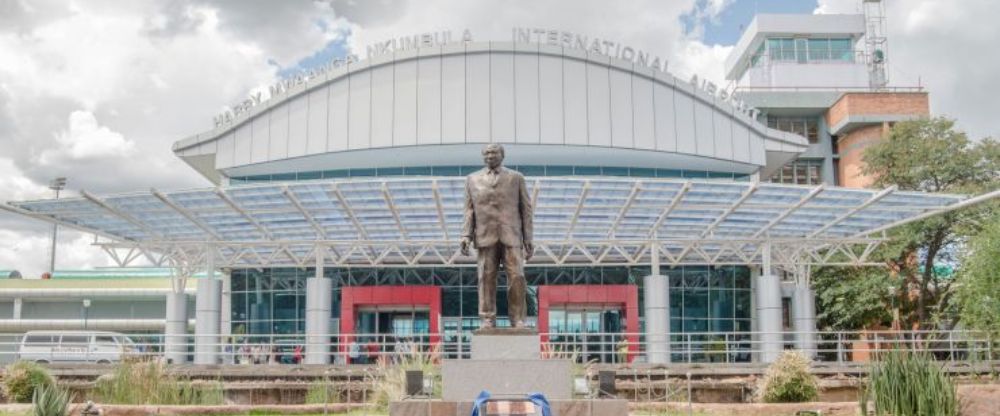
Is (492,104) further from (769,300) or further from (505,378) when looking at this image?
(505,378)

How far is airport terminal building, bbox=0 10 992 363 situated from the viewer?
95.3 feet

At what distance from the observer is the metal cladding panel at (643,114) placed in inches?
1398

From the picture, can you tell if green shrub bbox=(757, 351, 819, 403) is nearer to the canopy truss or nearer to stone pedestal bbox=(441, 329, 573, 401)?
the canopy truss

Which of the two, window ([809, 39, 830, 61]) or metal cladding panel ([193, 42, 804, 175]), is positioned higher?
window ([809, 39, 830, 61])

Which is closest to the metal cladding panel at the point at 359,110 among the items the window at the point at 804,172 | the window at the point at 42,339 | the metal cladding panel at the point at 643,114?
the metal cladding panel at the point at 643,114

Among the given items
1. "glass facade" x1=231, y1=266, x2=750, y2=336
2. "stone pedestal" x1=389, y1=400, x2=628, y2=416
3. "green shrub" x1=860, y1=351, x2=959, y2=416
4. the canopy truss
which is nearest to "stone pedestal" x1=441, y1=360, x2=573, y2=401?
"stone pedestal" x1=389, y1=400, x2=628, y2=416

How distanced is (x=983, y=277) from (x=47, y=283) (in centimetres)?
4466

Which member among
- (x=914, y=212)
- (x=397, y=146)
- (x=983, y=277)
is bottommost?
(x=983, y=277)

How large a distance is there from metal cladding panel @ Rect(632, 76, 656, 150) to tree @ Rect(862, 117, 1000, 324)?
9.44 metres

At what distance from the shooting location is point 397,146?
114 feet

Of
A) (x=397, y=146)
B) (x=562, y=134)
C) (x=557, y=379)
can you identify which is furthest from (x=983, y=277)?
(x=397, y=146)

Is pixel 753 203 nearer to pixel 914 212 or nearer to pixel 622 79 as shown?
pixel 914 212

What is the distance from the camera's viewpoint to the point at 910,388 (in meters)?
11.4

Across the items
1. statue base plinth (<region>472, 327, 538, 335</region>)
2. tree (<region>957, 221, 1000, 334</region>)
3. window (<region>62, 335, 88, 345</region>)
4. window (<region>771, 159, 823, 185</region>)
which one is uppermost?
window (<region>771, 159, 823, 185</region>)
